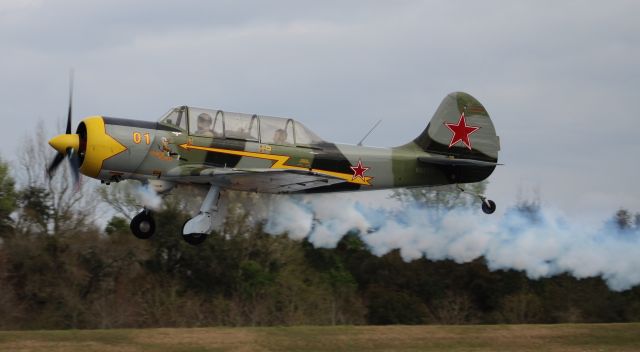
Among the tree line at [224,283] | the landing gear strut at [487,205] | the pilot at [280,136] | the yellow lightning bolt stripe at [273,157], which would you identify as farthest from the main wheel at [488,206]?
the tree line at [224,283]

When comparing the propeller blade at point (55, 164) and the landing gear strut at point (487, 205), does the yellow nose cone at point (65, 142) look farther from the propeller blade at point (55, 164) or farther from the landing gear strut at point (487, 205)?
the landing gear strut at point (487, 205)

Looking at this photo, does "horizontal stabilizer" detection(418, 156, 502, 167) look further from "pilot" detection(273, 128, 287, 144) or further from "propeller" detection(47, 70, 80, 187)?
"propeller" detection(47, 70, 80, 187)

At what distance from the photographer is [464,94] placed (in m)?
20.2

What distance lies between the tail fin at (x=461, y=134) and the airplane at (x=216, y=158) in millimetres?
633

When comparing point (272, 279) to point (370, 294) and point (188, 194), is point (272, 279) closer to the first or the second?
point (370, 294)

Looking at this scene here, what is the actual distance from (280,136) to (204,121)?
1.36 metres

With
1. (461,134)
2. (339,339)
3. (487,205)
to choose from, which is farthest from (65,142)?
(487,205)

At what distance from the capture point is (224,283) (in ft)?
120

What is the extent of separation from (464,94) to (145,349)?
26.9 ft

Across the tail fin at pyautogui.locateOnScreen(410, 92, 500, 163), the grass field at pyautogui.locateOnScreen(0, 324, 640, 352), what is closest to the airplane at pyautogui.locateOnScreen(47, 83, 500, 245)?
the tail fin at pyautogui.locateOnScreen(410, 92, 500, 163)

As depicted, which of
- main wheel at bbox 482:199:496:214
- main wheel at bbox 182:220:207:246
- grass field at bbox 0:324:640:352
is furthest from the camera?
main wheel at bbox 482:199:496:214

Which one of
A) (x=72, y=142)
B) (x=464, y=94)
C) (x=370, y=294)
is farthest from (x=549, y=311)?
(x=72, y=142)

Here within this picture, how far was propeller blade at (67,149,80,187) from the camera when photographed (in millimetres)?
16750

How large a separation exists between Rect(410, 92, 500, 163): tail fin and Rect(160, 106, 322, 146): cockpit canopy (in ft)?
9.88
